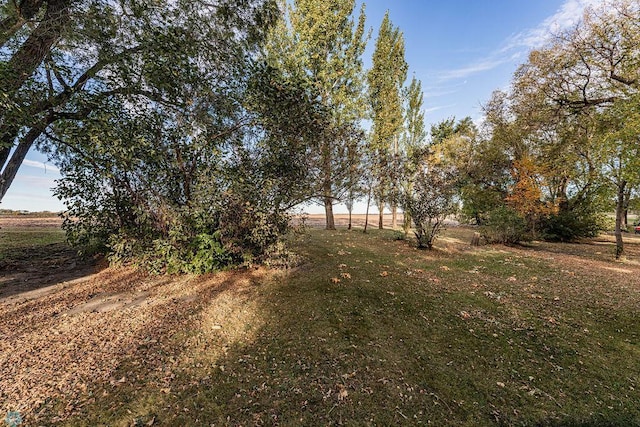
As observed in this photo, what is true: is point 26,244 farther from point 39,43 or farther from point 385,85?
point 385,85

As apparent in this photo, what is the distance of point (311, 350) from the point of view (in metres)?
3.12

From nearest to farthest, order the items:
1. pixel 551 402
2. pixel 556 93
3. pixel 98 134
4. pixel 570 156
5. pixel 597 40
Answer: pixel 551 402 < pixel 98 134 < pixel 597 40 < pixel 556 93 < pixel 570 156

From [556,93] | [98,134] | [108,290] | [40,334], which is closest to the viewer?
[40,334]

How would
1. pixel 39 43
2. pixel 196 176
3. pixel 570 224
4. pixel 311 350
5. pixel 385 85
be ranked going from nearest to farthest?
pixel 311 350
pixel 39 43
pixel 196 176
pixel 570 224
pixel 385 85

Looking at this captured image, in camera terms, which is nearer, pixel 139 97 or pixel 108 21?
pixel 108 21

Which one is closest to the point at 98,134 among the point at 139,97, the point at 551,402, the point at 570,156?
the point at 139,97

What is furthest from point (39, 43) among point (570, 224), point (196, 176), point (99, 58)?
point (570, 224)

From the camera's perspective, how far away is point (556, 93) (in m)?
9.65

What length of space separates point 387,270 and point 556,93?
9610 millimetres

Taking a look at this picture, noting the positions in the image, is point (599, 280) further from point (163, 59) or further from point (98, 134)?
point (98, 134)

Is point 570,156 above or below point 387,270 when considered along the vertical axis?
above

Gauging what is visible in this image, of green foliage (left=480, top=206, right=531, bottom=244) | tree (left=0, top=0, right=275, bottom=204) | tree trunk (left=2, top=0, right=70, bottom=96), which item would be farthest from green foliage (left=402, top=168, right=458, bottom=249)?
tree trunk (left=2, top=0, right=70, bottom=96)

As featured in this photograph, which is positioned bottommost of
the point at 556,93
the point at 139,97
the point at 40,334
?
the point at 40,334

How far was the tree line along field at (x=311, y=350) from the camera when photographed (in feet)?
7.60
